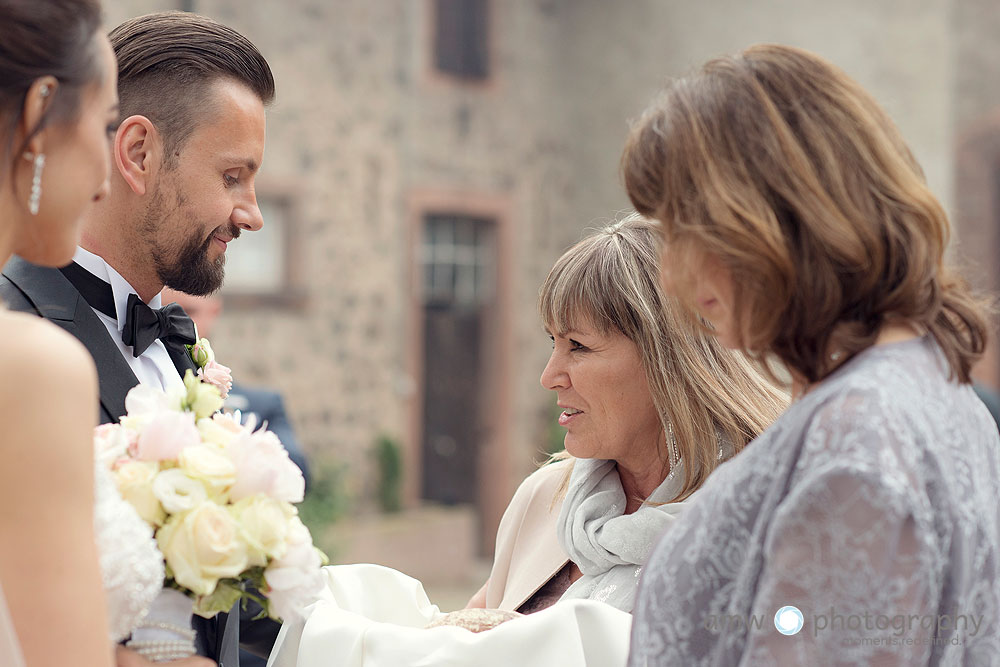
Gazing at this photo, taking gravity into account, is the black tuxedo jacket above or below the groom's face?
below

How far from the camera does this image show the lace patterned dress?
1333mm

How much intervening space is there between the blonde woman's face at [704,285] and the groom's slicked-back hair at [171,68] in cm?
126

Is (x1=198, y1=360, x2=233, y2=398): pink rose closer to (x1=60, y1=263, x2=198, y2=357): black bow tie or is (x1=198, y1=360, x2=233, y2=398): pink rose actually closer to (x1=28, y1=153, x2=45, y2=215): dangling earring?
(x1=60, y1=263, x2=198, y2=357): black bow tie

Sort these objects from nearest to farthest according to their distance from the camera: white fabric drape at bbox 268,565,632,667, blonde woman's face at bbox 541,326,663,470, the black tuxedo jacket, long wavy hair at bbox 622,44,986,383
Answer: long wavy hair at bbox 622,44,986,383 → white fabric drape at bbox 268,565,632,667 → the black tuxedo jacket → blonde woman's face at bbox 541,326,663,470

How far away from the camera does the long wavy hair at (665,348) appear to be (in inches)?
95.8

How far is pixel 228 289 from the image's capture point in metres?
8.30

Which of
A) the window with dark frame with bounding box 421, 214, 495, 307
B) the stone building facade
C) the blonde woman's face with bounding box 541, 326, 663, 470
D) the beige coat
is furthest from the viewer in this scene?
the window with dark frame with bounding box 421, 214, 495, 307

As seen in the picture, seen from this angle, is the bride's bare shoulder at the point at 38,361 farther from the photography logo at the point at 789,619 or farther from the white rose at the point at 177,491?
the photography logo at the point at 789,619

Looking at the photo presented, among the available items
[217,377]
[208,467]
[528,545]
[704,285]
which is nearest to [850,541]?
[704,285]

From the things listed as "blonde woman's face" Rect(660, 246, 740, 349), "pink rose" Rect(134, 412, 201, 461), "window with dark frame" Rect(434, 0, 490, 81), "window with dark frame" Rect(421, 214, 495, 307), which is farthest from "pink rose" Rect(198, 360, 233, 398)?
"window with dark frame" Rect(434, 0, 490, 81)

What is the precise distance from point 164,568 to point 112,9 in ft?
22.5

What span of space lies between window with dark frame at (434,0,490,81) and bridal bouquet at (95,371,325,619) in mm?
8864

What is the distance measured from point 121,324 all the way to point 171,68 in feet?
1.90

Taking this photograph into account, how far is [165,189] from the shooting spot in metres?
2.36
